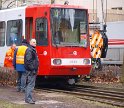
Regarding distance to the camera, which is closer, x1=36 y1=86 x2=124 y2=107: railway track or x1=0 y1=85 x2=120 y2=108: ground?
x1=0 y1=85 x2=120 y2=108: ground

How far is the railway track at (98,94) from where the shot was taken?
15045 millimetres

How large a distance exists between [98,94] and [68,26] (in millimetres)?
3148

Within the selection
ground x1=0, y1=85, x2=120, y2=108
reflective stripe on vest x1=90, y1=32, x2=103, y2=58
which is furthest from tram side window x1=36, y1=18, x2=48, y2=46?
reflective stripe on vest x1=90, y1=32, x2=103, y2=58

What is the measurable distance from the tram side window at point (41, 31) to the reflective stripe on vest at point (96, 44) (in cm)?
546

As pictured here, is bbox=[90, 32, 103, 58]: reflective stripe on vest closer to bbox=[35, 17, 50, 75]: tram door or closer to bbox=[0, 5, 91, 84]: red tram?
bbox=[0, 5, 91, 84]: red tram

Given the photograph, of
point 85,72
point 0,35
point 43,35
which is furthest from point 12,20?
point 85,72

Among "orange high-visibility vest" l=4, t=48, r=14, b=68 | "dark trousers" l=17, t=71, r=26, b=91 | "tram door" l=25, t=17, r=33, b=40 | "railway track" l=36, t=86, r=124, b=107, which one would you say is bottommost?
"railway track" l=36, t=86, r=124, b=107

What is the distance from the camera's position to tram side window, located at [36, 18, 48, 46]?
18.0 meters

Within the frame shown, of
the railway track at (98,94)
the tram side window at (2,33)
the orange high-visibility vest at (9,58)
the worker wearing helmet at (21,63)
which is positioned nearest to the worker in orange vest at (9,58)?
the orange high-visibility vest at (9,58)

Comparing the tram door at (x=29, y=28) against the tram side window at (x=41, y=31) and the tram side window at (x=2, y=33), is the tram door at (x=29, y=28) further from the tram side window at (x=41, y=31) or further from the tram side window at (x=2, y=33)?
the tram side window at (x=2, y=33)

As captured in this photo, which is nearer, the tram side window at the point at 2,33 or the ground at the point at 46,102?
the ground at the point at 46,102

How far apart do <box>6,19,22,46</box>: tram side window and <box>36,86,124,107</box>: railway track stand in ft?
8.05

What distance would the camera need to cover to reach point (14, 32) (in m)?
20.2

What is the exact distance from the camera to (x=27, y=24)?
758 inches
